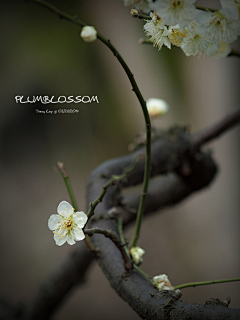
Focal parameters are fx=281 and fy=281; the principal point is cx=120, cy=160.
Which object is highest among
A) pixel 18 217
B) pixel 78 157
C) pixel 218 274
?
pixel 78 157

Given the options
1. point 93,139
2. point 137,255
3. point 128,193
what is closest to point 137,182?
point 128,193

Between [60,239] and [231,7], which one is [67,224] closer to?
[60,239]

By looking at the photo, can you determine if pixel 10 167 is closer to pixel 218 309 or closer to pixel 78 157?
pixel 78 157

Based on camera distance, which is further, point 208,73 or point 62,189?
point 208,73

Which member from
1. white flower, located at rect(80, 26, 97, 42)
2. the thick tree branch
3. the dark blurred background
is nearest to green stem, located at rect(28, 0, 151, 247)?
white flower, located at rect(80, 26, 97, 42)

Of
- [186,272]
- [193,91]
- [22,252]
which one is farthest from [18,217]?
[193,91]

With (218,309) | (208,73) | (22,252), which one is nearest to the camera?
(218,309)

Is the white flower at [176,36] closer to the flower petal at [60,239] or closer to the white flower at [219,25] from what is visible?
the white flower at [219,25]
